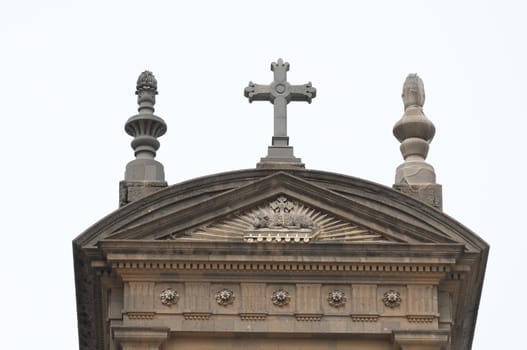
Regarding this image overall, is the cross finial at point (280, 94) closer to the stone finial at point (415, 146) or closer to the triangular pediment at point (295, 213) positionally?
the triangular pediment at point (295, 213)

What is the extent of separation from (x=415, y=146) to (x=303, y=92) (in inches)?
92.9

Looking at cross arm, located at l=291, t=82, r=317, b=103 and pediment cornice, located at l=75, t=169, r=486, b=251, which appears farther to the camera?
cross arm, located at l=291, t=82, r=317, b=103

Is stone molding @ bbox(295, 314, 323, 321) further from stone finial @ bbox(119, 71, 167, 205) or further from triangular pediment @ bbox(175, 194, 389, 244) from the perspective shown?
stone finial @ bbox(119, 71, 167, 205)

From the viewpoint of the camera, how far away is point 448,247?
1417 inches

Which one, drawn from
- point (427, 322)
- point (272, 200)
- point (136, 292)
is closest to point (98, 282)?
point (136, 292)

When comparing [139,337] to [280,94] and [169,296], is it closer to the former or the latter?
[169,296]

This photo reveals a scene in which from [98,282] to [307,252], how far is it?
373 cm

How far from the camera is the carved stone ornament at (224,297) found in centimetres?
3597

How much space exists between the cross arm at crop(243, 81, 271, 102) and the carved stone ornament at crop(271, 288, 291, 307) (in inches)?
168

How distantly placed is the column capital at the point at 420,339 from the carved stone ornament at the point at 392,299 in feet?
1.99

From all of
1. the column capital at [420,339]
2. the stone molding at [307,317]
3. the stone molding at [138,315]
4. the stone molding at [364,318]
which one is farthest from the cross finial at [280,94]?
the column capital at [420,339]

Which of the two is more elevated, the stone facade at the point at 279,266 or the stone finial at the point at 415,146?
the stone finial at the point at 415,146

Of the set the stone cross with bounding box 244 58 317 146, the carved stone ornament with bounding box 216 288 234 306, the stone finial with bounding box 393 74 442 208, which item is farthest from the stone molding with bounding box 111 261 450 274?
the stone cross with bounding box 244 58 317 146

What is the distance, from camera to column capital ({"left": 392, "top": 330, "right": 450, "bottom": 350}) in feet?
116
